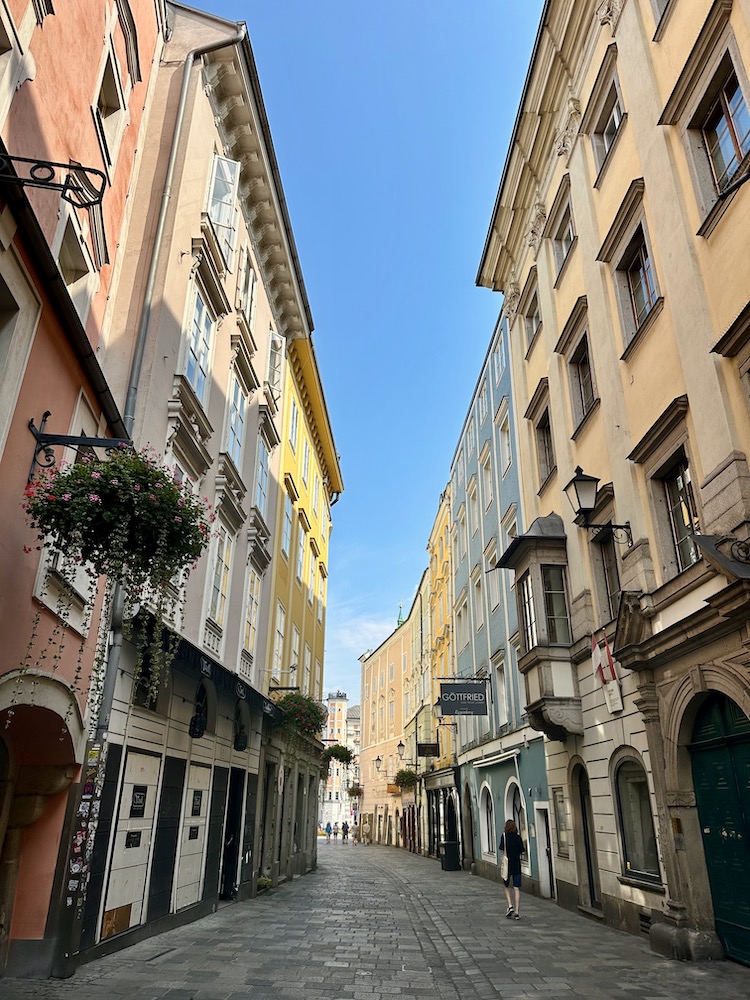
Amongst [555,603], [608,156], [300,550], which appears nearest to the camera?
[608,156]

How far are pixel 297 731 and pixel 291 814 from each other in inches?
203

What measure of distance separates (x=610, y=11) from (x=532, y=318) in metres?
7.49

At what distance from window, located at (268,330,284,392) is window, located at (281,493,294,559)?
12.1 feet

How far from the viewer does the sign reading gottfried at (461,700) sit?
2036 centimetres

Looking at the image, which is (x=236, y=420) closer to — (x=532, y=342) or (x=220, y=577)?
(x=220, y=577)

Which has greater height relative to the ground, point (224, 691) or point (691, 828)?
point (224, 691)

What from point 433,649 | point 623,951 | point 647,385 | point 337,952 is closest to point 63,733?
point 337,952

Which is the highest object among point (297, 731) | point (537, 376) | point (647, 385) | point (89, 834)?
point (537, 376)

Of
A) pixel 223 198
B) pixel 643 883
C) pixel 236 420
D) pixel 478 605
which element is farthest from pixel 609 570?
pixel 478 605

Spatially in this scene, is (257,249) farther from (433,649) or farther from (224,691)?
(433,649)

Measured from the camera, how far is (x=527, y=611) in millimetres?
15445

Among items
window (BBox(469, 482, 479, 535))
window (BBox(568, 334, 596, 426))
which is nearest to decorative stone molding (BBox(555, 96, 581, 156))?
window (BBox(568, 334, 596, 426))

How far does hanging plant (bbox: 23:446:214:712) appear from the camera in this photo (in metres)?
6.30

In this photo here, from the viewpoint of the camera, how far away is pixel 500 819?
22.2m
